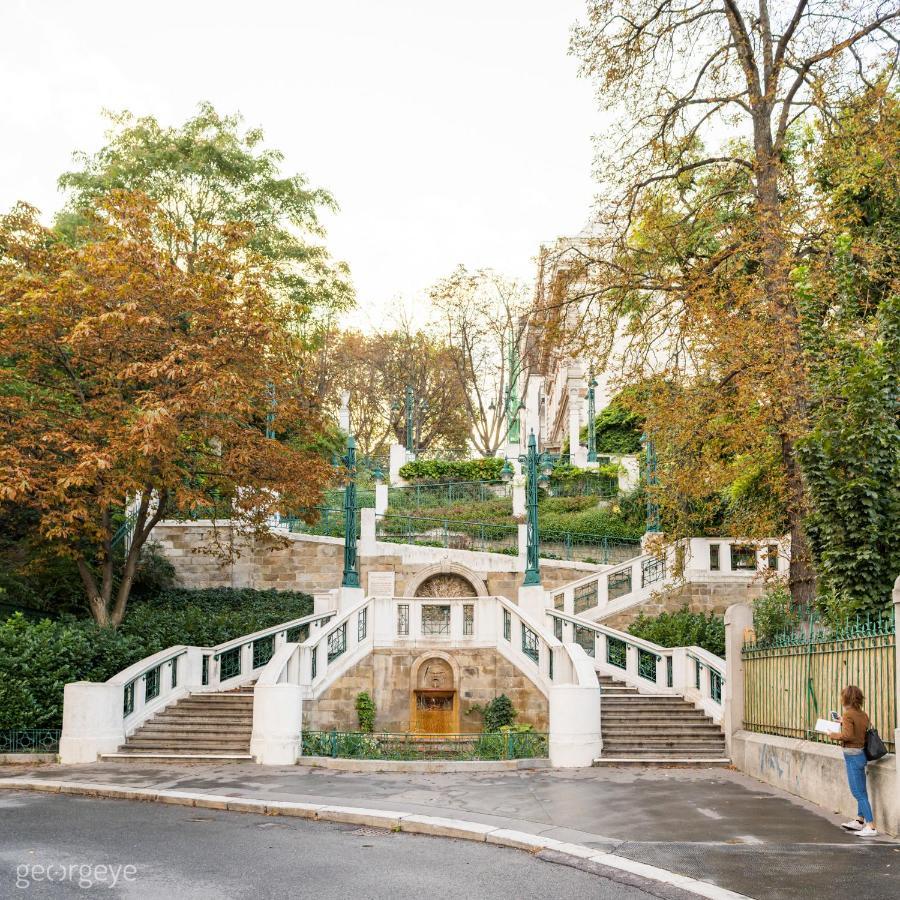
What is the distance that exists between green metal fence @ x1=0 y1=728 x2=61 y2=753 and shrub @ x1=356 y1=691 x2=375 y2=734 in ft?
19.2

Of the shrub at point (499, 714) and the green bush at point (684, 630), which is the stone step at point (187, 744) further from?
the green bush at point (684, 630)

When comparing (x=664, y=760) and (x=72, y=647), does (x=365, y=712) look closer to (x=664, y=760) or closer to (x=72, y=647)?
(x=72, y=647)

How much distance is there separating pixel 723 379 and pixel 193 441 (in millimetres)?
10739

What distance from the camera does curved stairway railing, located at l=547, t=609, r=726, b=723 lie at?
17.8 metres

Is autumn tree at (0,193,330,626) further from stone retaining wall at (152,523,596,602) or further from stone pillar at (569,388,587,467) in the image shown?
stone pillar at (569,388,587,467)

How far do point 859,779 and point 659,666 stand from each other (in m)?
9.50

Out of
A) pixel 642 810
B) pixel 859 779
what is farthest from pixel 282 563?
pixel 859 779

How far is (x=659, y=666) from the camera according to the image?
19344 mm

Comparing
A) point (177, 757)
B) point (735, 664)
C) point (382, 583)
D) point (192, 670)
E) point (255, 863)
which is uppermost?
point (382, 583)

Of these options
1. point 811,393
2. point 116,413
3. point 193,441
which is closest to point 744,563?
point 811,393

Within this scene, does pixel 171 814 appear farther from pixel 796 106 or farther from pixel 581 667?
pixel 796 106

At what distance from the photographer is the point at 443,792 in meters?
12.7

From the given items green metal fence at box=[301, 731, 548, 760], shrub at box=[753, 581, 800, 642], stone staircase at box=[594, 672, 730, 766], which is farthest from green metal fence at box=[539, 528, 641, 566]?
green metal fence at box=[301, 731, 548, 760]

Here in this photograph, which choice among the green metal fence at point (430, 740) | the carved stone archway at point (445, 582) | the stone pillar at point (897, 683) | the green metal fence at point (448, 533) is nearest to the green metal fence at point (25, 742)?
the green metal fence at point (430, 740)
